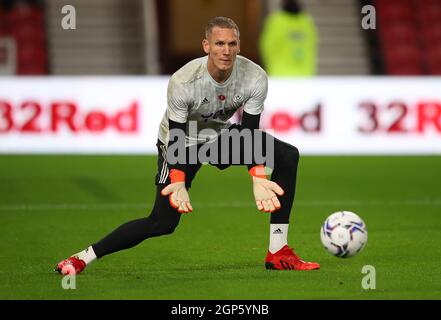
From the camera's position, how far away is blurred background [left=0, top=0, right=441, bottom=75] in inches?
843

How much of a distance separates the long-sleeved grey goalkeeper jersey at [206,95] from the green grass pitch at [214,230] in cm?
109

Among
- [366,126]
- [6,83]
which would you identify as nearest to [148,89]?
[6,83]

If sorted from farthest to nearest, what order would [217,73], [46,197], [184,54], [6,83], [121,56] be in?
1. [184,54]
2. [121,56]
3. [6,83]
4. [46,197]
5. [217,73]

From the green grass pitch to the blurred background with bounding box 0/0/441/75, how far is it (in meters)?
5.09

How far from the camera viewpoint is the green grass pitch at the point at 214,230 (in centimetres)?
748

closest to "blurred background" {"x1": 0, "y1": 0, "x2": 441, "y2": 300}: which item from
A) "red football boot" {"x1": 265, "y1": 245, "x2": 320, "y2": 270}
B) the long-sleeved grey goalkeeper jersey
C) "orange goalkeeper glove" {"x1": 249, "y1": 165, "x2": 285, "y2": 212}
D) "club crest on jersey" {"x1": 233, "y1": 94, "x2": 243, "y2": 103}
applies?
"red football boot" {"x1": 265, "y1": 245, "x2": 320, "y2": 270}

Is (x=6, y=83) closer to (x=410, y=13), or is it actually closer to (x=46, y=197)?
(x=46, y=197)

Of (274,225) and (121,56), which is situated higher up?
(121,56)

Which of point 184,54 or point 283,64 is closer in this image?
point 283,64

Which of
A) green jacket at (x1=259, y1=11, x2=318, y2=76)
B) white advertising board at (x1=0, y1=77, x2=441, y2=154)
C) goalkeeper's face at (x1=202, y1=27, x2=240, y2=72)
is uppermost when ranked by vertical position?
green jacket at (x1=259, y1=11, x2=318, y2=76)

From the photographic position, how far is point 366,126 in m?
17.0

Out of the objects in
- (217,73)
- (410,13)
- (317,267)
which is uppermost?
(410,13)

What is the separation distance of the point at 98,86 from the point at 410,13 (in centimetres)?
849

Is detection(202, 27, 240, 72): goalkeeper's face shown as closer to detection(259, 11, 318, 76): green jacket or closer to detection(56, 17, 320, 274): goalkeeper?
detection(56, 17, 320, 274): goalkeeper
